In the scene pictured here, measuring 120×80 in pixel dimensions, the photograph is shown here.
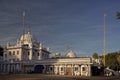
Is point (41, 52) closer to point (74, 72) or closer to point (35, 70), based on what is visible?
point (35, 70)

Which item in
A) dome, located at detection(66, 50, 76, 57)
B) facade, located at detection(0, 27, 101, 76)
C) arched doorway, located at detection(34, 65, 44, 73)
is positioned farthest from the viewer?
dome, located at detection(66, 50, 76, 57)

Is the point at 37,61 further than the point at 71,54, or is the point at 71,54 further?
the point at 71,54

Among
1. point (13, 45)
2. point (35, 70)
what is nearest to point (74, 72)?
point (35, 70)

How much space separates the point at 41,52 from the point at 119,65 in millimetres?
33735

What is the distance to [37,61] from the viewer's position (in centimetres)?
8500

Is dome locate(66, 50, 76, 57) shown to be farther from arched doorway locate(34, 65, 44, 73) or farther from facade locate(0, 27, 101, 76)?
arched doorway locate(34, 65, 44, 73)

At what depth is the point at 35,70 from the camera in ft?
283

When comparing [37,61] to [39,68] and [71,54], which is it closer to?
[39,68]

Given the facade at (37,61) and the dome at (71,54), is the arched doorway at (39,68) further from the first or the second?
the dome at (71,54)

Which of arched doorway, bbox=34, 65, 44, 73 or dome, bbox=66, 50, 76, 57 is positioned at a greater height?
dome, bbox=66, 50, 76, 57

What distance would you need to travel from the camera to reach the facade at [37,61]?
251 feet

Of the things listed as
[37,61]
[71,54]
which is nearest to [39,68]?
[37,61]

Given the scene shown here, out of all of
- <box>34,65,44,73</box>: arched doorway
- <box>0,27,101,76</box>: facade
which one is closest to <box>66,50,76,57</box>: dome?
<box>0,27,101,76</box>: facade

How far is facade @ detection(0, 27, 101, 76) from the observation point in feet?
251
